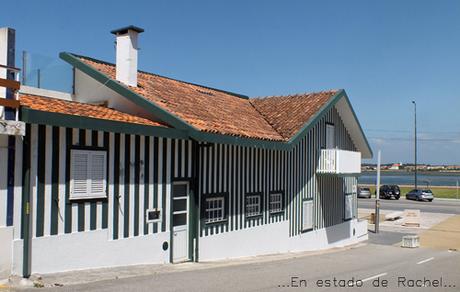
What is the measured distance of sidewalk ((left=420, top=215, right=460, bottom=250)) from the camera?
22938 mm

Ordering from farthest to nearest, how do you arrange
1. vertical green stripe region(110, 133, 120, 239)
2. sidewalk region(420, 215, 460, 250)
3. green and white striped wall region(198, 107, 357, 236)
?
1. sidewalk region(420, 215, 460, 250)
2. green and white striped wall region(198, 107, 357, 236)
3. vertical green stripe region(110, 133, 120, 239)

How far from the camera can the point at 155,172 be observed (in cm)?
1140

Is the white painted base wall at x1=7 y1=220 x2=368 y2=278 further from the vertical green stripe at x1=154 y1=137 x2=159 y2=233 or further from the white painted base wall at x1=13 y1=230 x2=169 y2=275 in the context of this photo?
the vertical green stripe at x1=154 y1=137 x2=159 y2=233

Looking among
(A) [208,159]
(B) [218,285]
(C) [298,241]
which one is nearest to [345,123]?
(C) [298,241]

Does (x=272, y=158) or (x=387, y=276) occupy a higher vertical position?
(x=272, y=158)

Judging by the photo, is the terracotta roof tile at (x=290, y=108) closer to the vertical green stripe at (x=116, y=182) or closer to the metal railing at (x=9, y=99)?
the vertical green stripe at (x=116, y=182)

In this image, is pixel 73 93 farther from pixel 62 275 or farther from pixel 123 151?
pixel 62 275

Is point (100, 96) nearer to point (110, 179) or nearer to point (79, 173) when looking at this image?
point (110, 179)

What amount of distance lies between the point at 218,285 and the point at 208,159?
192 inches

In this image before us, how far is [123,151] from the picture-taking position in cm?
1051

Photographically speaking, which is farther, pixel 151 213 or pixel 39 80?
pixel 39 80

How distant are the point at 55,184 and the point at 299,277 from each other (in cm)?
536

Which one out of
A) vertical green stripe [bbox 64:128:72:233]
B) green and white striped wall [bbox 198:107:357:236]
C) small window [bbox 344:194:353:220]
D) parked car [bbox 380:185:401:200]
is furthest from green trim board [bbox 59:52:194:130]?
parked car [bbox 380:185:401:200]

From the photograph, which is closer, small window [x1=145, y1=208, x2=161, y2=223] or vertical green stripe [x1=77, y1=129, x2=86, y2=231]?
vertical green stripe [x1=77, y1=129, x2=86, y2=231]
